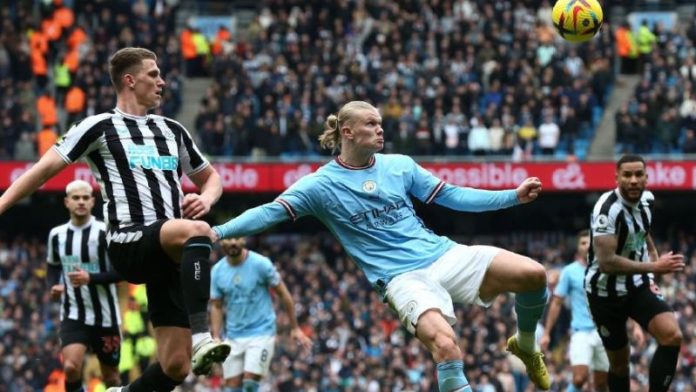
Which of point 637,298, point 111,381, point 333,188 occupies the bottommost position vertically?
point 111,381

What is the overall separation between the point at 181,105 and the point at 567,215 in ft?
28.2

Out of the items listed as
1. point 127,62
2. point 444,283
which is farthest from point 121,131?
point 444,283

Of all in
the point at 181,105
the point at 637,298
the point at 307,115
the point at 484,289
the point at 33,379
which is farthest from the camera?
the point at 181,105

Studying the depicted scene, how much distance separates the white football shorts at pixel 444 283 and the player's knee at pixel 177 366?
1431 millimetres

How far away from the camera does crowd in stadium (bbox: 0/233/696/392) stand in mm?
21266

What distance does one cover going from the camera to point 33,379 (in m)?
21.9

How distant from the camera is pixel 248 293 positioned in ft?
47.4

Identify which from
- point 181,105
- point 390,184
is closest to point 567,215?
point 181,105

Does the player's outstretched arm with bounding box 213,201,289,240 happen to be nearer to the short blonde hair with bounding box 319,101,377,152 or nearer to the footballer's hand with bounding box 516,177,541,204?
the short blonde hair with bounding box 319,101,377,152

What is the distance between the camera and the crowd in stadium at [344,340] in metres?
21.3

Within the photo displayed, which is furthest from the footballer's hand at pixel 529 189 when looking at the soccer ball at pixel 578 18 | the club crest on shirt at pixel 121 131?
the soccer ball at pixel 578 18

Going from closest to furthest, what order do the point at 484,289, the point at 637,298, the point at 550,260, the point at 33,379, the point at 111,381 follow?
the point at 484,289
the point at 637,298
the point at 111,381
the point at 33,379
the point at 550,260

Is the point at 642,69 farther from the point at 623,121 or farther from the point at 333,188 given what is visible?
the point at 333,188

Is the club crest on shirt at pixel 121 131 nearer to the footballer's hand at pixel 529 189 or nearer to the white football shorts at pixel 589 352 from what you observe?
the footballer's hand at pixel 529 189
